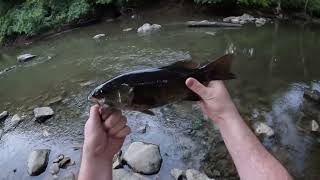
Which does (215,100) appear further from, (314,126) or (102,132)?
(314,126)

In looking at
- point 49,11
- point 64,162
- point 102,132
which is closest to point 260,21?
point 49,11

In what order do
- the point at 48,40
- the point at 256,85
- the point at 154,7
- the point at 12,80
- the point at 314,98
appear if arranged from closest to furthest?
the point at 314,98 → the point at 256,85 → the point at 12,80 → the point at 48,40 → the point at 154,7

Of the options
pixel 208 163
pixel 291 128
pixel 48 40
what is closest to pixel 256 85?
pixel 291 128

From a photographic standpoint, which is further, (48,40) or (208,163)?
(48,40)

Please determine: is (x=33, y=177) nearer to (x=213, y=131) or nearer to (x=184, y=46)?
(x=213, y=131)

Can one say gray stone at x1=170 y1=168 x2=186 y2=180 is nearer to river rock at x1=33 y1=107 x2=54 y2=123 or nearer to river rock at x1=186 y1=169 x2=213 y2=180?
river rock at x1=186 y1=169 x2=213 y2=180

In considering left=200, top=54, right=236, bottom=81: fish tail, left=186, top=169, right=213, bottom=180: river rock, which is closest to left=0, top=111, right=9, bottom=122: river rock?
left=186, top=169, right=213, bottom=180: river rock
